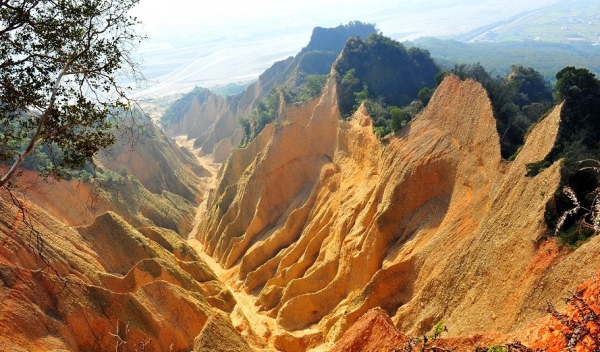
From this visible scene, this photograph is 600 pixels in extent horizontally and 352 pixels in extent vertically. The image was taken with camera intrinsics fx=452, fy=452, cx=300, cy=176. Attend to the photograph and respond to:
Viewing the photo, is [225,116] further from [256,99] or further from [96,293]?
[96,293]

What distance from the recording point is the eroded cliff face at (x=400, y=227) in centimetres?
1700

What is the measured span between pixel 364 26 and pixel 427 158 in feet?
290

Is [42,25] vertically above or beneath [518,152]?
above

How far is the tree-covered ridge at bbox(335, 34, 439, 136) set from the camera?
41.3 m

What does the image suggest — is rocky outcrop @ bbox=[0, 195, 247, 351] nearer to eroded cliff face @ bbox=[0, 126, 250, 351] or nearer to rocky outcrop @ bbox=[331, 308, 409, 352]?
eroded cliff face @ bbox=[0, 126, 250, 351]

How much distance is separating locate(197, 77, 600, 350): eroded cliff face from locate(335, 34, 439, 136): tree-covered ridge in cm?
235

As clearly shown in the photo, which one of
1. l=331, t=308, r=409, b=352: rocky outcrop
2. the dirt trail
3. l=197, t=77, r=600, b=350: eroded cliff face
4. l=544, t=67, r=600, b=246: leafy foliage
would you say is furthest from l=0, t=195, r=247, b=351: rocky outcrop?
l=544, t=67, r=600, b=246: leafy foliage

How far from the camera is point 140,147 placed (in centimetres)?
6322

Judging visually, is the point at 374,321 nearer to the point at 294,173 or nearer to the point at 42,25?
the point at 42,25

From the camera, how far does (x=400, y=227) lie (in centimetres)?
2578

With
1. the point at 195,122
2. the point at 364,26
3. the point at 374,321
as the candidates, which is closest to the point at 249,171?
the point at 374,321

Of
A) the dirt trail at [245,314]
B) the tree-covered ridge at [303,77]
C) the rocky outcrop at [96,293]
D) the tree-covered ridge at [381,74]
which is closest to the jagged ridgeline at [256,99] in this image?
the tree-covered ridge at [303,77]

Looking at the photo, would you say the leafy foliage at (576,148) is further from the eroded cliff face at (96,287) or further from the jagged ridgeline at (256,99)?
the jagged ridgeline at (256,99)

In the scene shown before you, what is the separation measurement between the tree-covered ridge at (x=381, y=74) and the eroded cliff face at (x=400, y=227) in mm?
2347
